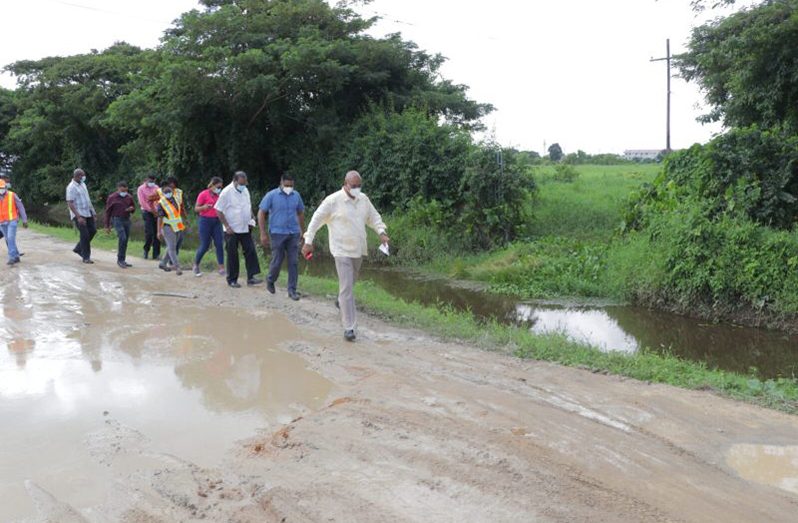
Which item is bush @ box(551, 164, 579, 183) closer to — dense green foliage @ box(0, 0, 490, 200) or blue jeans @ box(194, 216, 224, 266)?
dense green foliage @ box(0, 0, 490, 200)

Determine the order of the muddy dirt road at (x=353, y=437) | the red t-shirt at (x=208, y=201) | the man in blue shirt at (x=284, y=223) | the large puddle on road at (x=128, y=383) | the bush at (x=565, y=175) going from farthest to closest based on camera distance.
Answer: the bush at (x=565, y=175), the red t-shirt at (x=208, y=201), the man in blue shirt at (x=284, y=223), the large puddle on road at (x=128, y=383), the muddy dirt road at (x=353, y=437)

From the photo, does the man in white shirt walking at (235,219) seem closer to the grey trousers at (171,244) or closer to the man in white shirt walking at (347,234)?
the grey trousers at (171,244)

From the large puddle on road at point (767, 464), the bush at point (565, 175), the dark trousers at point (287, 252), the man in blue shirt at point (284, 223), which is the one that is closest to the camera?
the large puddle on road at point (767, 464)

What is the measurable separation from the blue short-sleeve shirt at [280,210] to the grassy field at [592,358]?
58.2 inches

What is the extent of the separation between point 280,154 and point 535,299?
15.1m

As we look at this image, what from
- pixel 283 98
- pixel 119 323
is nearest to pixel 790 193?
pixel 119 323

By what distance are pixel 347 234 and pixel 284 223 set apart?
2387 mm

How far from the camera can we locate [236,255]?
11.1 m

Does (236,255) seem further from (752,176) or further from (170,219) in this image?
(752,176)

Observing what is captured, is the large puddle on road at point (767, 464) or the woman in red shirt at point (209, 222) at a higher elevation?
the woman in red shirt at point (209, 222)

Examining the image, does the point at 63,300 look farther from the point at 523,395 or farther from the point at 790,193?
the point at 790,193

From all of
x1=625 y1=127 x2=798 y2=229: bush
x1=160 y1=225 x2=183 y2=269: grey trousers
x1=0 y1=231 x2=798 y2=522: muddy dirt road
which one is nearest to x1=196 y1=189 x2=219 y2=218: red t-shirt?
x1=160 y1=225 x2=183 y2=269: grey trousers

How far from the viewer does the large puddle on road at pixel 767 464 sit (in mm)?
4441

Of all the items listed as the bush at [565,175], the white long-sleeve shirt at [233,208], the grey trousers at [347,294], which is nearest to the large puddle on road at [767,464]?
the grey trousers at [347,294]
